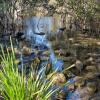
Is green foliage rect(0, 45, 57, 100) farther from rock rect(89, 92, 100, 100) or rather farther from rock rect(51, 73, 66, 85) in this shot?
rock rect(51, 73, 66, 85)

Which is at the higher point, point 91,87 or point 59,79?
point 59,79

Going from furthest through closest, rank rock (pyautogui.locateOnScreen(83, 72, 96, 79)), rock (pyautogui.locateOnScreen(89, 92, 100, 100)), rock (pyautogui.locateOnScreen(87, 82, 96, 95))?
rock (pyautogui.locateOnScreen(83, 72, 96, 79)) → rock (pyautogui.locateOnScreen(87, 82, 96, 95)) → rock (pyautogui.locateOnScreen(89, 92, 100, 100))

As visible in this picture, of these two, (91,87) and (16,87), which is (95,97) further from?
(16,87)

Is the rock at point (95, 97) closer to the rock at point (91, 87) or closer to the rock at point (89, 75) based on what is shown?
the rock at point (91, 87)

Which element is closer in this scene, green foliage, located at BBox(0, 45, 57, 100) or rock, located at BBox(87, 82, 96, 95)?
green foliage, located at BBox(0, 45, 57, 100)

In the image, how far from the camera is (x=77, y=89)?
11.4 m

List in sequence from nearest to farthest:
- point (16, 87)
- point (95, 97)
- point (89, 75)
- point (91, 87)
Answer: point (16, 87)
point (95, 97)
point (91, 87)
point (89, 75)

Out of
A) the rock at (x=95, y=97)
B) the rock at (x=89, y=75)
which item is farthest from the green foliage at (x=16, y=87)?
the rock at (x=89, y=75)

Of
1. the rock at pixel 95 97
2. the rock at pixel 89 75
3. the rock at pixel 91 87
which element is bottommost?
the rock at pixel 95 97

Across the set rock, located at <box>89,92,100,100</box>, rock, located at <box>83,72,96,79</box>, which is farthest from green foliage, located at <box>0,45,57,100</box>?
rock, located at <box>83,72,96,79</box>

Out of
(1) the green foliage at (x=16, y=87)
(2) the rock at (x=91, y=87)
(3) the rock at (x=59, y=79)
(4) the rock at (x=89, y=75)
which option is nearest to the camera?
(1) the green foliage at (x=16, y=87)

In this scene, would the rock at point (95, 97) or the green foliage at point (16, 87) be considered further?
the rock at point (95, 97)

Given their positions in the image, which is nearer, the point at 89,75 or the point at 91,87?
the point at 91,87

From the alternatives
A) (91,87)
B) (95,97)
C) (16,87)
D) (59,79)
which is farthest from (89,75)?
(16,87)
